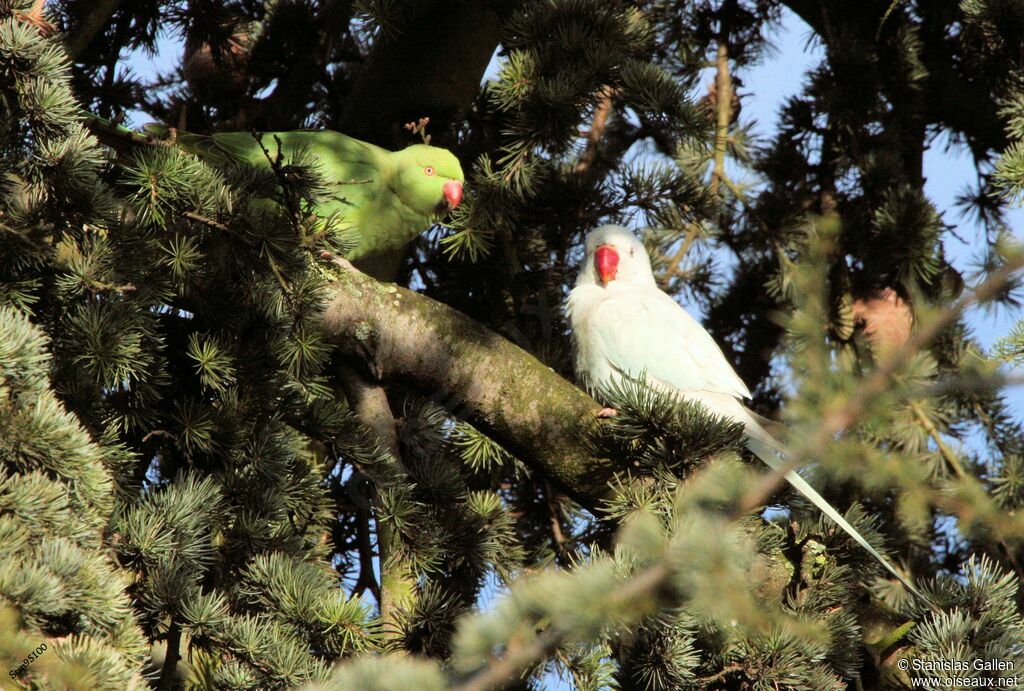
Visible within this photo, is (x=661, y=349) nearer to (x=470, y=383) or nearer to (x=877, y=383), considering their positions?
(x=470, y=383)

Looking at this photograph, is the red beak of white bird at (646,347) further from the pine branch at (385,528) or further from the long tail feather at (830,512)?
the pine branch at (385,528)

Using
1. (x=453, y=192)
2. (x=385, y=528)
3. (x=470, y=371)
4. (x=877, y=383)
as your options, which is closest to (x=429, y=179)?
(x=453, y=192)

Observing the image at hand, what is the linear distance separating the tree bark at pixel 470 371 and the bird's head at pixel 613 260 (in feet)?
3.11

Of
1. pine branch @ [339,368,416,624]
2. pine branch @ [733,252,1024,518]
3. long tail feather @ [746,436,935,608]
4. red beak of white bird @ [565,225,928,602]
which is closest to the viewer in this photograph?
Answer: pine branch @ [733,252,1024,518]

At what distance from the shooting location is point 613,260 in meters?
3.57

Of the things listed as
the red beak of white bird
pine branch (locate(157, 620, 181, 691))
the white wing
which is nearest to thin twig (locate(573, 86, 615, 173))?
the red beak of white bird

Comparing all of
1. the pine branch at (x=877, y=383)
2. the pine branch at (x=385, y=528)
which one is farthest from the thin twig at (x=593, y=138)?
the pine branch at (x=877, y=383)

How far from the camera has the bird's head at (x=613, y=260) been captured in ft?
11.7

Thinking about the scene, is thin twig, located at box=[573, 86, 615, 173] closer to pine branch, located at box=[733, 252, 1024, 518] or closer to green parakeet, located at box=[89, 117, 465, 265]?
green parakeet, located at box=[89, 117, 465, 265]

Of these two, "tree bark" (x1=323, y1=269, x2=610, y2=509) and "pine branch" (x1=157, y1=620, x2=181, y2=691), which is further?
"tree bark" (x1=323, y1=269, x2=610, y2=509)

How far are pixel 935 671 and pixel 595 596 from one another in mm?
1063

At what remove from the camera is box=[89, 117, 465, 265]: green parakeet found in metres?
3.21

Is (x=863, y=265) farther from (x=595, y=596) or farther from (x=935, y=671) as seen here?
(x=595, y=596)

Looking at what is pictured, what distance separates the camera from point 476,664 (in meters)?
1.49
